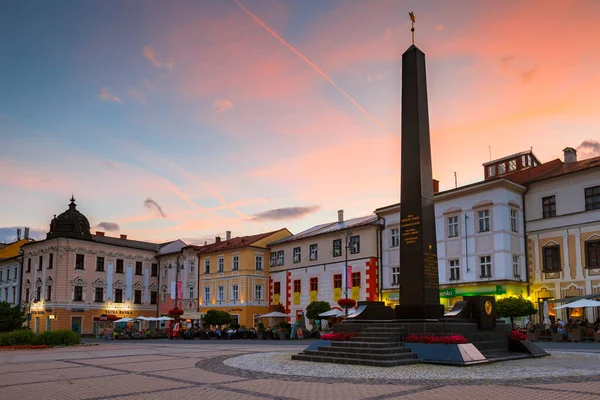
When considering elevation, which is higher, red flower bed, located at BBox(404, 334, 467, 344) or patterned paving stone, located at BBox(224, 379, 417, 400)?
red flower bed, located at BBox(404, 334, 467, 344)

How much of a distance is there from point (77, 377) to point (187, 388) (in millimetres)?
3645

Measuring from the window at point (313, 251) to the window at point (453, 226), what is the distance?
1295 centimetres

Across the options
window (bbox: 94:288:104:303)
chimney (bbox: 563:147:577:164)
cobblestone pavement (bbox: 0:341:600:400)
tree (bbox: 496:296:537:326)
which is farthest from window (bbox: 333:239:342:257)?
cobblestone pavement (bbox: 0:341:600:400)

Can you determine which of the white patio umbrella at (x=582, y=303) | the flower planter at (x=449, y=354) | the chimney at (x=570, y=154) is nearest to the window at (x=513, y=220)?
the chimney at (x=570, y=154)

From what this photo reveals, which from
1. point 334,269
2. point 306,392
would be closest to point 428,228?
point 306,392

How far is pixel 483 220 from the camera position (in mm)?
36500

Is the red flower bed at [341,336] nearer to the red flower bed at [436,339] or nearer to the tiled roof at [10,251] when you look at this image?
the red flower bed at [436,339]

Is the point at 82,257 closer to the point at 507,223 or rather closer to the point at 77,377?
the point at 507,223

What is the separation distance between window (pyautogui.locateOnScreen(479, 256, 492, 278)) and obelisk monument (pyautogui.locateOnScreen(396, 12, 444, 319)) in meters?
19.2

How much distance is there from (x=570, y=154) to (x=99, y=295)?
141 feet

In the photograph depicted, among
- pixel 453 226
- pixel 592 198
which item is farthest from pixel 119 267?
pixel 592 198

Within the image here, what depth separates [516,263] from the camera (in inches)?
1406

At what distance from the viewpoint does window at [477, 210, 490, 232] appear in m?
36.2

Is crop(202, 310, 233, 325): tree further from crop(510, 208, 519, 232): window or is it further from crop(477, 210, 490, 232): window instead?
crop(510, 208, 519, 232): window
